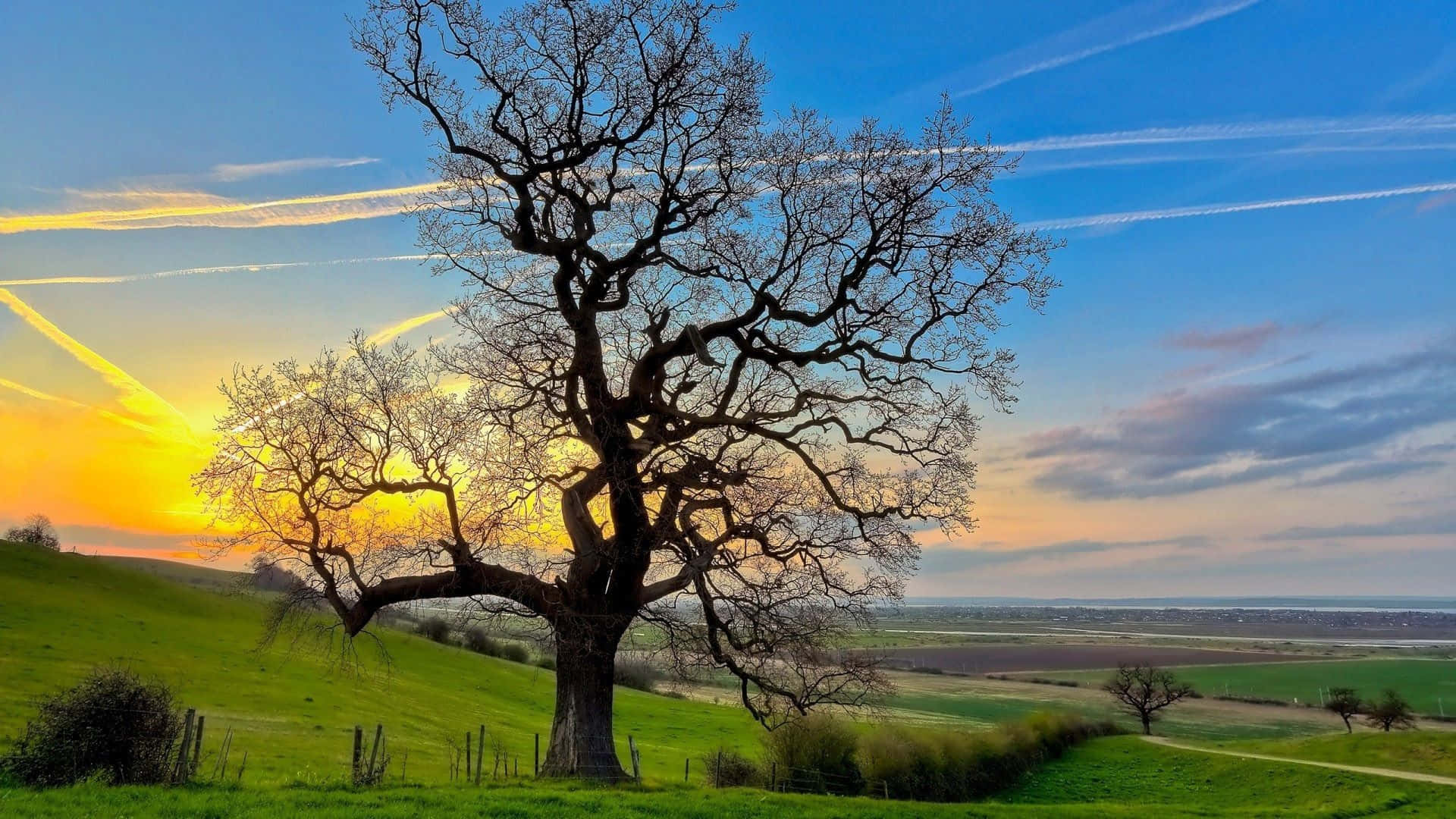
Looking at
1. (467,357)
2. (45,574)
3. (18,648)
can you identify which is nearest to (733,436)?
(467,357)

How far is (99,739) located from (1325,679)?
13828 centimetres

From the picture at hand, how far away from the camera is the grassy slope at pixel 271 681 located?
29.1 metres

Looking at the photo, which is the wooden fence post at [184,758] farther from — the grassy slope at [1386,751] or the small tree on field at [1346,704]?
the small tree on field at [1346,704]

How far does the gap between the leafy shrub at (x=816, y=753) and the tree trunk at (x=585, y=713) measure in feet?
51.3

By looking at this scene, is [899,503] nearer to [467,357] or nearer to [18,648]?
[467,357]

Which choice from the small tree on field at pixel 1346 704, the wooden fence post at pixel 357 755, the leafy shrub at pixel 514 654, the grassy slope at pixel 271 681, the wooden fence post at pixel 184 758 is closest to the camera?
the wooden fence post at pixel 184 758

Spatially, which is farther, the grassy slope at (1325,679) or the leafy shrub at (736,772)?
the grassy slope at (1325,679)

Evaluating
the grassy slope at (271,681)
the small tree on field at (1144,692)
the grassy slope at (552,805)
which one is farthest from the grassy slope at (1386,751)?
the grassy slope at (271,681)

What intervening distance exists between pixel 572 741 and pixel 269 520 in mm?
7012

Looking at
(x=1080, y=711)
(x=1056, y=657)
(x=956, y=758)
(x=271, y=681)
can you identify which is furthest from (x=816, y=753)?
(x=1056, y=657)

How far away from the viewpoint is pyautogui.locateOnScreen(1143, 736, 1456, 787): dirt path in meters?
33.9

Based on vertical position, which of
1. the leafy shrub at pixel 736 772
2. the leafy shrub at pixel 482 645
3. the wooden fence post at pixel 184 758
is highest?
the wooden fence post at pixel 184 758

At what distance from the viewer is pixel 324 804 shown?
40.7ft

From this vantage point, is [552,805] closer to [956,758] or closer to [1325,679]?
[956,758]
